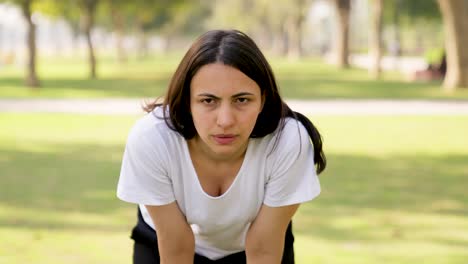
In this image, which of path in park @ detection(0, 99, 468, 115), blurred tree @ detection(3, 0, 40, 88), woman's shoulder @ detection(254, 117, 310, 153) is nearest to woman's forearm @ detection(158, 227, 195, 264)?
woman's shoulder @ detection(254, 117, 310, 153)

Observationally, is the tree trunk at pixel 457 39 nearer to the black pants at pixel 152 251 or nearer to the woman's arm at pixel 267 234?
the black pants at pixel 152 251

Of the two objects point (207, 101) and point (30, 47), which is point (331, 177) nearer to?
point (207, 101)

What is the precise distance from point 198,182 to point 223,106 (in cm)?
36

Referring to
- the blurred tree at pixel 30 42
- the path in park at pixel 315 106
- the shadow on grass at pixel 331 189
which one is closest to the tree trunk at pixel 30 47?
the blurred tree at pixel 30 42

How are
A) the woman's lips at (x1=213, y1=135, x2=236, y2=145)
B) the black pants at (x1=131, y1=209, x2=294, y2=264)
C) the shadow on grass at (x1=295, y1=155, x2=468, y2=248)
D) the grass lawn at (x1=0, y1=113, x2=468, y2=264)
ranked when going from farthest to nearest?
the shadow on grass at (x1=295, y1=155, x2=468, y2=248) < the grass lawn at (x1=0, y1=113, x2=468, y2=264) < the black pants at (x1=131, y1=209, x2=294, y2=264) < the woman's lips at (x1=213, y1=135, x2=236, y2=145)

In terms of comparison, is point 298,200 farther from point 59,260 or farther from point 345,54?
point 345,54

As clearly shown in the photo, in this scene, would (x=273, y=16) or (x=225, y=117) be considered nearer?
(x=225, y=117)

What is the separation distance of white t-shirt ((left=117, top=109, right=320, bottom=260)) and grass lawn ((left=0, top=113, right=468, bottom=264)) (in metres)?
2.47

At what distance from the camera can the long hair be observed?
2873 mm

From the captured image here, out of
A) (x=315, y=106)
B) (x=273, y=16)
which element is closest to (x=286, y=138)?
(x=315, y=106)

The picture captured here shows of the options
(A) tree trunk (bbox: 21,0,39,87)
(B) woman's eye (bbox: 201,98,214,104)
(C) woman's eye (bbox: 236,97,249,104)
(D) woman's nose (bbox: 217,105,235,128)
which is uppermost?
(C) woman's eye (bbox: 236,97,249,104)

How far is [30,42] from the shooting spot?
25797 mm

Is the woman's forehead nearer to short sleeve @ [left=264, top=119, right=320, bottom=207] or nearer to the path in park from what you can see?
short sleeve @ [left=264, top=119, right=320, bottom=207]

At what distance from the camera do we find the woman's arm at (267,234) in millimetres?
3166
